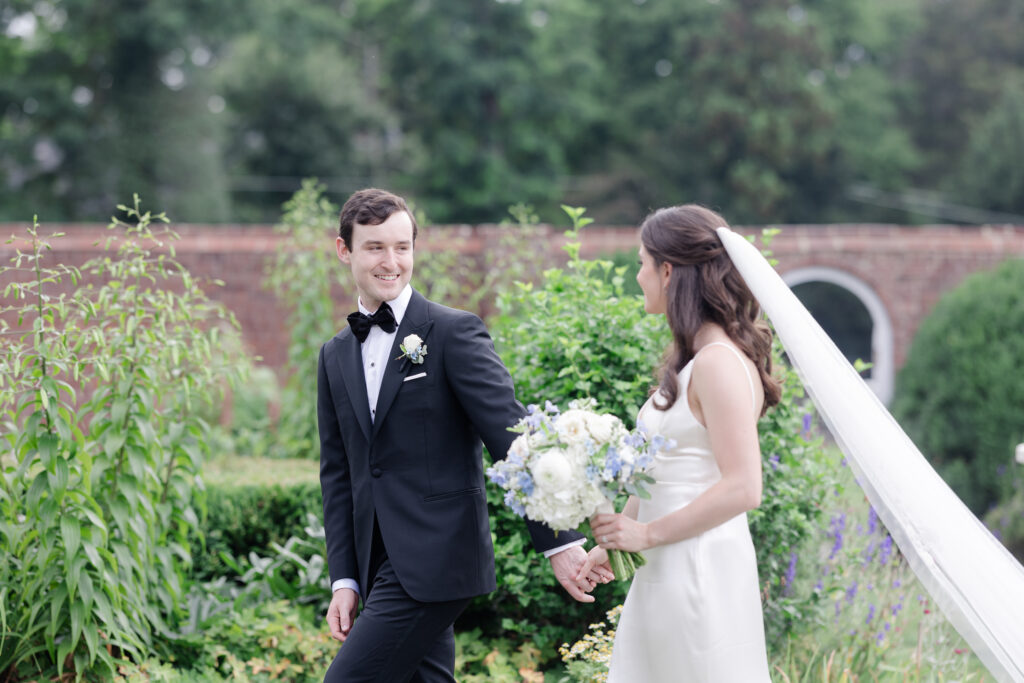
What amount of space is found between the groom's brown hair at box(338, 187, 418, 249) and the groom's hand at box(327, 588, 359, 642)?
3.20ft

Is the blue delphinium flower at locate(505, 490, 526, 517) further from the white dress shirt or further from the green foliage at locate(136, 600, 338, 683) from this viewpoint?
the green foliage at locate(136, 600, 338, 683)

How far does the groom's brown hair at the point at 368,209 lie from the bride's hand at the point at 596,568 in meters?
1.02

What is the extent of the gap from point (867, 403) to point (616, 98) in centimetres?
2497

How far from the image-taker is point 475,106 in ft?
78.3

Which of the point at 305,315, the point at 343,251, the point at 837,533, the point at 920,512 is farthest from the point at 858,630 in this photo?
the point at 305,315

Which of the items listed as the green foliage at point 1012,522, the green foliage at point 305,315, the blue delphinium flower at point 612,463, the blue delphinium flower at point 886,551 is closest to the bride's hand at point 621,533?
the blue delphinium flower at point 612,463

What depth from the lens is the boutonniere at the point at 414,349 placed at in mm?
2615

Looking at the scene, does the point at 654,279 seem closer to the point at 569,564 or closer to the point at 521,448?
the point at 521,448

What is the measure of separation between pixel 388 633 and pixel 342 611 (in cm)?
27

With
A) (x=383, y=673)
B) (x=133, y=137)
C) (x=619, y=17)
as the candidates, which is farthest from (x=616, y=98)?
(x=383, y=673)

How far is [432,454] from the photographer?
8.68ft

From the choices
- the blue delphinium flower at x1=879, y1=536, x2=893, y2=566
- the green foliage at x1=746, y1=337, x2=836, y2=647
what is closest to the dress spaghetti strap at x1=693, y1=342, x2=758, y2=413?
the green foliage at x1=746, y1=337, x2=836, y2=647

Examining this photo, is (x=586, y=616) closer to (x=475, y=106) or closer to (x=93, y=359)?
(x=93, y=359)

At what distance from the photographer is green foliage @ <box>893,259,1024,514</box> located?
27.4 ft
